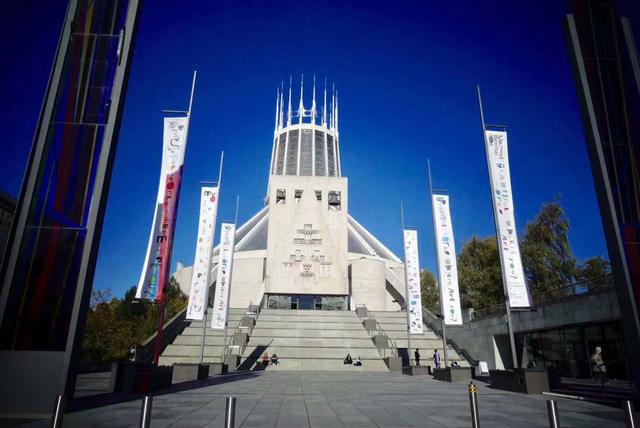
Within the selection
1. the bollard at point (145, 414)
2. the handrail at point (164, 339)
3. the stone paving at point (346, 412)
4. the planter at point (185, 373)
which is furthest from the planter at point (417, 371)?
the bollard at point (145, 414)

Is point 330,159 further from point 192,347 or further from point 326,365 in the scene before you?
point 326,365

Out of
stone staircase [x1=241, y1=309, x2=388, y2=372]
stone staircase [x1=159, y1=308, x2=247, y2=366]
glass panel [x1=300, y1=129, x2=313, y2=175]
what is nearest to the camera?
stone staircase [x1=159, y1=308, x2=247, y2=366]

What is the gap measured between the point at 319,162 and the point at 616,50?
69.1 metres

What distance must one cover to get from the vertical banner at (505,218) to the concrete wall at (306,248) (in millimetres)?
21250

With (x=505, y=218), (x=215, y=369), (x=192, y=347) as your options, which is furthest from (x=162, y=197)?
(x=192, y=347)

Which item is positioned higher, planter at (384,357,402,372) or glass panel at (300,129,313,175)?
glass panel at (300,129,313,175)

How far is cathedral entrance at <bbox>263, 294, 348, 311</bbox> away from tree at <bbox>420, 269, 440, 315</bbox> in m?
15.1

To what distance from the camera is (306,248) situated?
32.1 m

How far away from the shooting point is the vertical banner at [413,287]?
17.2 m

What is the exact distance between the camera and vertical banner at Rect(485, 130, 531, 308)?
10.1 m

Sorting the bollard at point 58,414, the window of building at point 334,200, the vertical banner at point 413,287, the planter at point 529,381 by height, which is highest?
the window of building at point 334,200

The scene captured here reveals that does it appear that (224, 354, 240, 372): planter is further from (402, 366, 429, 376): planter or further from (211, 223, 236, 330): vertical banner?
(402, 366, 429, 376): planter

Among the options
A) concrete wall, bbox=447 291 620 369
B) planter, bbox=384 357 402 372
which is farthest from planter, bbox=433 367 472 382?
planter, bbox=384 357 402 372

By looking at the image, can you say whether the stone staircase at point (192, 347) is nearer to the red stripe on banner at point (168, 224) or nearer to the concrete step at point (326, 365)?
the concrete step at point (326, 365)
